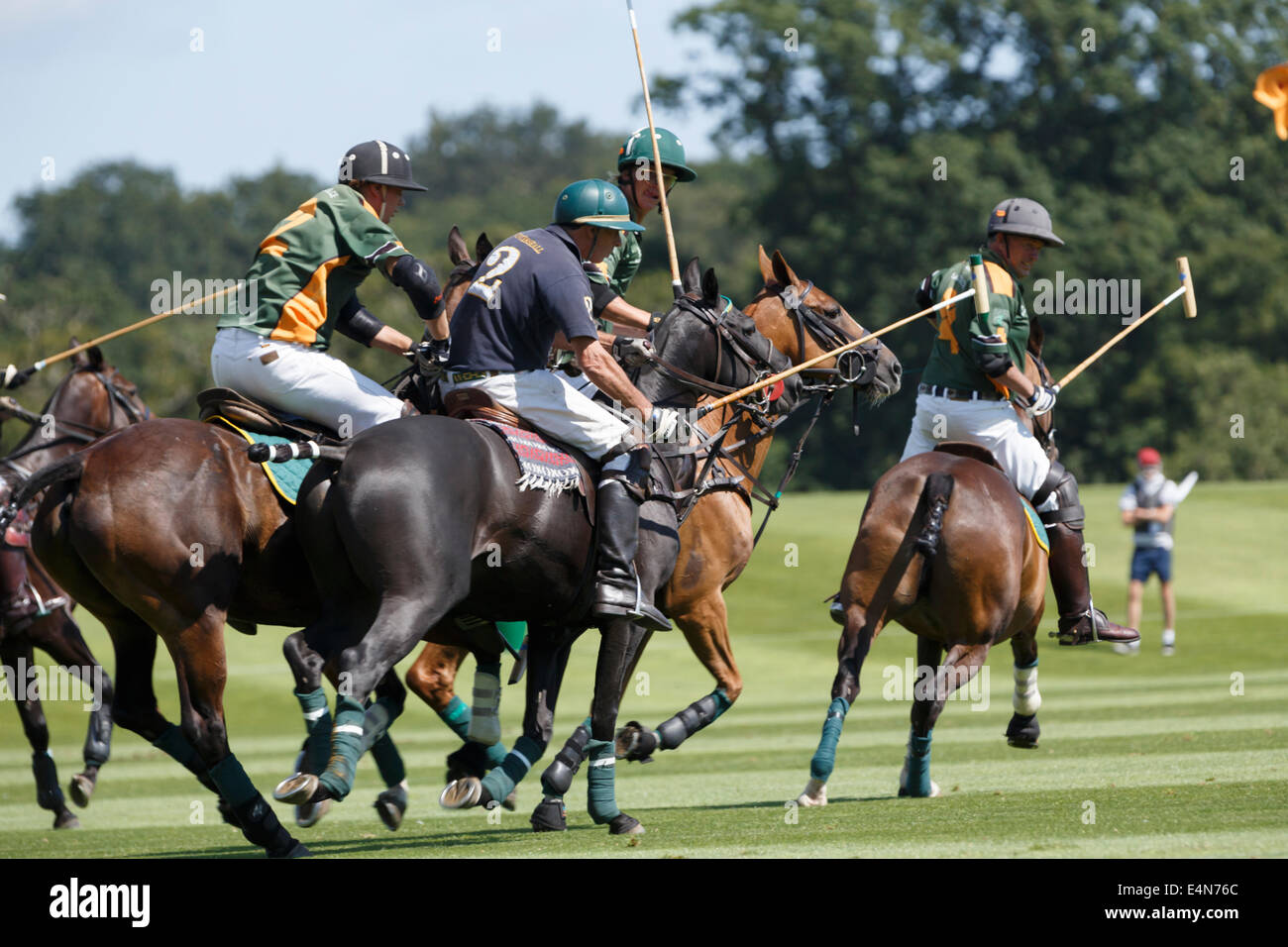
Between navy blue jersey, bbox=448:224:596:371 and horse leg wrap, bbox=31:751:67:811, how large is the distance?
4743mm

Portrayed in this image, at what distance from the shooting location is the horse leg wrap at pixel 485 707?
8.93 meters

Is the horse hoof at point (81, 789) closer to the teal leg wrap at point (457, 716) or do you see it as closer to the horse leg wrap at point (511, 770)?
the teal leg wrap at point (457, 716)

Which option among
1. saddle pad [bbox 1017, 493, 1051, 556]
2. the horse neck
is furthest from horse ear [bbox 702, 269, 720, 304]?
the horse neck

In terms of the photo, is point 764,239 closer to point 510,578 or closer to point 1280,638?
point 1280,638

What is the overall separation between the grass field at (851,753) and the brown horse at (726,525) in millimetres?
753

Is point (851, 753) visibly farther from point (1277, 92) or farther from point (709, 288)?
point (1277, 92)

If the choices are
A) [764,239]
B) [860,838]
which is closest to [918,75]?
[764,239]

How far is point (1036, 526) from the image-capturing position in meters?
9.85

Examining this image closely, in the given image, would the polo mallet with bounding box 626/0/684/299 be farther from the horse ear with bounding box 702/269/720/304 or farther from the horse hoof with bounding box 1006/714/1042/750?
the horse hoof with bounding box 1006/714/1042/750

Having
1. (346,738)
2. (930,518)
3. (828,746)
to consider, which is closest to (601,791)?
(828,746)

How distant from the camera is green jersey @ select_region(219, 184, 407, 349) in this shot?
26.9ft

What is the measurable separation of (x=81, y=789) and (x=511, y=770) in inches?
175
